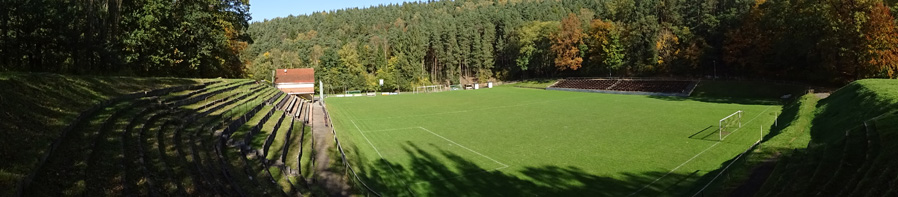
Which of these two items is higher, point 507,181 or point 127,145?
point 127,145

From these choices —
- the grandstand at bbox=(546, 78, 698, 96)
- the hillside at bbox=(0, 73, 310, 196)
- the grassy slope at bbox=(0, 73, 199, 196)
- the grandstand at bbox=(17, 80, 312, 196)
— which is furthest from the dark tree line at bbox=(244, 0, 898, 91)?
the grassy slope at bbox=(0, 73, 199, 196)

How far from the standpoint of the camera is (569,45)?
79688 millimetres

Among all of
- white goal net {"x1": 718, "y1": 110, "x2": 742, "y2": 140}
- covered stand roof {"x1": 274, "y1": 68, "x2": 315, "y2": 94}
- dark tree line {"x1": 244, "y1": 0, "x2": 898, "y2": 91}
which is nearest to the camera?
white goal net {"x1": 718, "y1": 110, "x2": 742, "y2": 140}

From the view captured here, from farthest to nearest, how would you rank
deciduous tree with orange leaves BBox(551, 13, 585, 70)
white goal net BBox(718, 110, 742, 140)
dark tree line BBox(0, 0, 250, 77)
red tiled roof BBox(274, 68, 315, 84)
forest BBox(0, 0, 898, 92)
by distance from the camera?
deciduous tree with orange leaves BBox(551, 13, 585, 70), red tiled roof BBox(274, 68, 315, 84), forest BBox(0, 0, 898, 92), white goal net BBox(718, 110, 742, 140), dark tree line BBox(0, 0, 250, 77)

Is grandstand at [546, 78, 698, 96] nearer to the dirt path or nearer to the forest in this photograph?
the forest

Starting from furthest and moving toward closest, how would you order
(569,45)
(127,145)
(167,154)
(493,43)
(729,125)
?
1. (493,43)
2. (569,45)
3. (729,125)
4. (167,154)
5. (127,145)

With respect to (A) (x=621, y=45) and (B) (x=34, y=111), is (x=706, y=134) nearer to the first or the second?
(B) (x=34, y=111)

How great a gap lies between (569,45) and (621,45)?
10.0 m

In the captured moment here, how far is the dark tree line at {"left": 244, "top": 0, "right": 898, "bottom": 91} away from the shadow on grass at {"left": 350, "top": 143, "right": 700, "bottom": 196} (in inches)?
1149

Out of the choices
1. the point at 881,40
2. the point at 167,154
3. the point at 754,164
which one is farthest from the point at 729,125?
the point at 167,154

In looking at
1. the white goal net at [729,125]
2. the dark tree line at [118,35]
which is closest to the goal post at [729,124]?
the white goal net at [729,125]

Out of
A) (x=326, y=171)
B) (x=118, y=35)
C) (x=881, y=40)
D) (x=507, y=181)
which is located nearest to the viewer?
(x=326, y=171)

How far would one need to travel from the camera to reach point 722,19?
58812 mm

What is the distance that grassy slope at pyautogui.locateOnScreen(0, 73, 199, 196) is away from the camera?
7.82m
